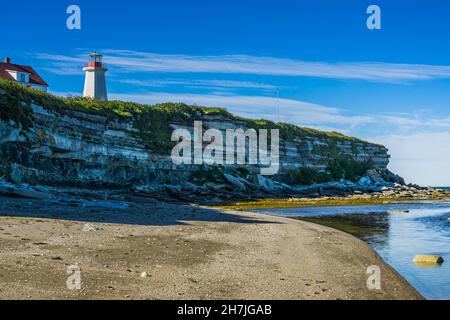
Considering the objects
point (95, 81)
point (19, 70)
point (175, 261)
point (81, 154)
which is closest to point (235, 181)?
point (81, 154)

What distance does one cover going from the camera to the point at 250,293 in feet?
35.8

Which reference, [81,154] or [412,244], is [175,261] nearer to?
[412,244]

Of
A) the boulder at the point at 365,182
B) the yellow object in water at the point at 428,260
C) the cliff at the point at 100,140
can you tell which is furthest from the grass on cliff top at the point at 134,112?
the yellow object in water at the point at 428,260

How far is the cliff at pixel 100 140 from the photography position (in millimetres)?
45062

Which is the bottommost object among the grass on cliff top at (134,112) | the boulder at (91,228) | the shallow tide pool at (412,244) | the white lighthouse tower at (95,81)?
the shallow tide pool at (412,244)

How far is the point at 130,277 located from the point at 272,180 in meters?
68.6

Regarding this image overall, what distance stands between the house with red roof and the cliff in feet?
80.4

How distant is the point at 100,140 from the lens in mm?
57156

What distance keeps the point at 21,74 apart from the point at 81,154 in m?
38.0

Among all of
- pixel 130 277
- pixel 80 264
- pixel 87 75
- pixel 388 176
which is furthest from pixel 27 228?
pixel 388 176

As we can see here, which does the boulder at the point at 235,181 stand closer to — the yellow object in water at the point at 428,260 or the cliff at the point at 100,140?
the cliff at the point at 100,140

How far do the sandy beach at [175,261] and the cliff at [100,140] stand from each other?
23.1 m
